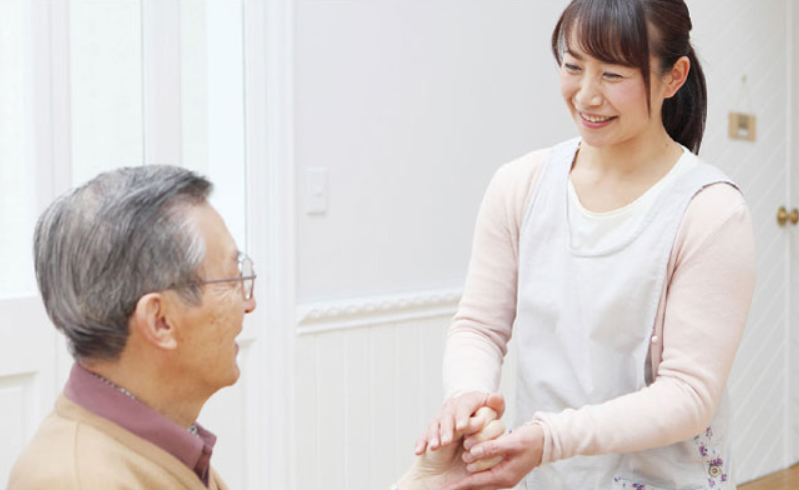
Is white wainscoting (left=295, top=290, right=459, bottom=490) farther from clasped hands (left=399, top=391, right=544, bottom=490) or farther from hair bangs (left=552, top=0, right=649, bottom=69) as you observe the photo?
hair bangs (left=552, top=0, right=649, bottom=69)

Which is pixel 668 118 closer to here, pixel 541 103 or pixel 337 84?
pixel 337 84

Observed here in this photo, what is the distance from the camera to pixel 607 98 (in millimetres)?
1514

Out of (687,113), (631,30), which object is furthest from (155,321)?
(687,113)

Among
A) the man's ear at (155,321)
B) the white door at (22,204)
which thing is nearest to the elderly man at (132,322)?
the man's ear at (155,321)

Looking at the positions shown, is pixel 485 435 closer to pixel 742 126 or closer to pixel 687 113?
pixel 687 113

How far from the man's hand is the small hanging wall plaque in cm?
298

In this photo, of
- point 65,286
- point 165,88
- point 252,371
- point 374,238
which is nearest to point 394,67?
point 374,238

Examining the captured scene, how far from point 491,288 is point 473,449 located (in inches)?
11.7

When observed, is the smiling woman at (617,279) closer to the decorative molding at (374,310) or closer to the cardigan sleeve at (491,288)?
the cardigan sleeve at (491,288)

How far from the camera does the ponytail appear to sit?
164 centimetres

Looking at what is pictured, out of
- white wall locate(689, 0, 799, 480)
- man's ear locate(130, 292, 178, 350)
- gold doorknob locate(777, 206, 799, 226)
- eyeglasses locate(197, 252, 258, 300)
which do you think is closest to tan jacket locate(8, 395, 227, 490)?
man's ear locate(130, 292, 178, 350)

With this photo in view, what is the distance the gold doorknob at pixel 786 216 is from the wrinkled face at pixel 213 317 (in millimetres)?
3658

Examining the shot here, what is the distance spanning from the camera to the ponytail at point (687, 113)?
5.39 ft

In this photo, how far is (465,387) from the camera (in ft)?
5.34
